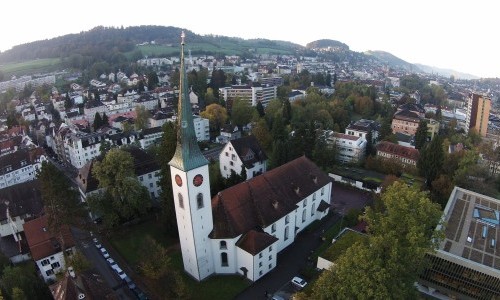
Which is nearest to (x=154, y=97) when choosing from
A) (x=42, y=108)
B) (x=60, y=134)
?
(x=42, y=108)

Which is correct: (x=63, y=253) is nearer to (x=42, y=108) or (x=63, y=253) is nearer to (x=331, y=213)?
(x=331, y=213)

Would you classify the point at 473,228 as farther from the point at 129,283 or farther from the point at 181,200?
the point at 129,283

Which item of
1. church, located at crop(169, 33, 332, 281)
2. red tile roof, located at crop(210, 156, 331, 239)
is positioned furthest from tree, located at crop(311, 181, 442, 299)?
red tile roof, located at crop(210, 156, 331, 239)

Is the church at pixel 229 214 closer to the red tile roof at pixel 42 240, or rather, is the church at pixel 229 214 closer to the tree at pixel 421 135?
the red tile roof at pixel 42 240

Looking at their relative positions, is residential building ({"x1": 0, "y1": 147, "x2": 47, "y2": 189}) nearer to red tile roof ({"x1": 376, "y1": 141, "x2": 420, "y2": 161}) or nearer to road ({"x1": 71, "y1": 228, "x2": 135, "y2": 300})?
road ({"x1": 71, "y1": 228, "x2": 135, "y2": 300})

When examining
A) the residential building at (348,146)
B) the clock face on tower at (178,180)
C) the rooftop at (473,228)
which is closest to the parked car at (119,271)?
the clock face on tower at (178,180)
